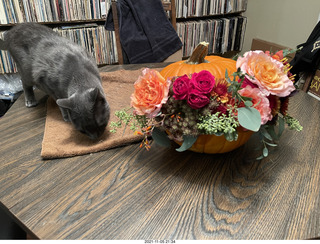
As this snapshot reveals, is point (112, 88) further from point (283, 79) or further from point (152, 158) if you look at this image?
point (283, 79)

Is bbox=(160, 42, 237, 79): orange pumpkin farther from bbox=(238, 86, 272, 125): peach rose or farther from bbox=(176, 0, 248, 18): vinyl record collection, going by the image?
bbox=(176, 0, 248, 18): vinyl record collection

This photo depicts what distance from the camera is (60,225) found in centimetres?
57

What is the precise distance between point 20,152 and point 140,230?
1.87ft

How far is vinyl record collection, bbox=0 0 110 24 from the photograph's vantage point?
1.92 meters

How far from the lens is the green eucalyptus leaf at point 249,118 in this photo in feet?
1.79

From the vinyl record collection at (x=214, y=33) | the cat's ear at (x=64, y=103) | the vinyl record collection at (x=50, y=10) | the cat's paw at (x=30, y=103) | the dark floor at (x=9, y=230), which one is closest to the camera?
the dark floor at (x=9, y=230)

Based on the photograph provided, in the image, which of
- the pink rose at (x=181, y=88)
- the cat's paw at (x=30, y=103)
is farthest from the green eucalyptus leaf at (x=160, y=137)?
the cat's paw at (x=30, y=103)

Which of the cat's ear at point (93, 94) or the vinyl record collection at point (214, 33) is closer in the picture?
the cat's ear at point (93, 94)

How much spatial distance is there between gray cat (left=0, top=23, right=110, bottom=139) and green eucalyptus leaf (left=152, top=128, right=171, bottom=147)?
1.08 ft

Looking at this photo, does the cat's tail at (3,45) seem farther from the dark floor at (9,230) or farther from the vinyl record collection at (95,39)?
the dark floor at (9,230)

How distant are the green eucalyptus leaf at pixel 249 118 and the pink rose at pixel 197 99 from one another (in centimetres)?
9

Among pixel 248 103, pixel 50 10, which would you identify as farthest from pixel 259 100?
pixel 50 10

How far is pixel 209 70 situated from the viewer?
2.59 feet

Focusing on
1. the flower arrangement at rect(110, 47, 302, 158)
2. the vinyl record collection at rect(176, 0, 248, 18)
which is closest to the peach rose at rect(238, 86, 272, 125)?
the flower arrangement at rect(110, 47, 302, 158)
